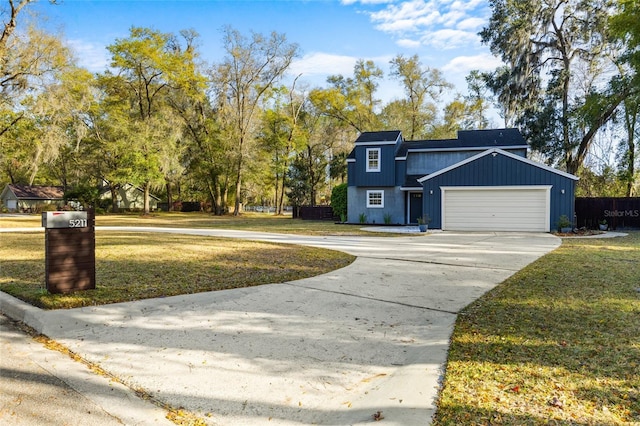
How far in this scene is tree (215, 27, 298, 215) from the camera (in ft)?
108

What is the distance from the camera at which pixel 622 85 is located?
19953mm

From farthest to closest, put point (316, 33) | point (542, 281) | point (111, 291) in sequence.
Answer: point (316, 33), point (542, 281), point (111, 291)

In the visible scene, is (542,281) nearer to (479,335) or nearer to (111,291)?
(479,335)

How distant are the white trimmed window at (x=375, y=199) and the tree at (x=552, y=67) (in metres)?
10.7

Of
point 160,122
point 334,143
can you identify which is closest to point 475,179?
point 334,143

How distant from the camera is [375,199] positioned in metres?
23.2

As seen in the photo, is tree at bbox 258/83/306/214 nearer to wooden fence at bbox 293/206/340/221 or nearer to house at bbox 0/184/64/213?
wooden fence at bbox 293/206/340/221

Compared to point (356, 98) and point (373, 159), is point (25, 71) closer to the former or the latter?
point (373, 159)

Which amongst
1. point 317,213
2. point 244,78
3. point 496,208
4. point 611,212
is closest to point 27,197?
point 244,78

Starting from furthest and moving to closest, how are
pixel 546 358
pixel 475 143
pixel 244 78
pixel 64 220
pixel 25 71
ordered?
pixel 244 78 → pixel 475 143 → pixel 25 71 → pixel 64 220 → pixel 546 358

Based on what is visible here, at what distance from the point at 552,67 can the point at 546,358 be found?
27.5m

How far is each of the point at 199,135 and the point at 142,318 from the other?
118 feet

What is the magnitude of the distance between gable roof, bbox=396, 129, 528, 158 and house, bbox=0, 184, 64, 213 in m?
41.3

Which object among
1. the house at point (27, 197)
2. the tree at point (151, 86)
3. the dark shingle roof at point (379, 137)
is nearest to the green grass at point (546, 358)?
the dark shingle roof at point (379, 137)
